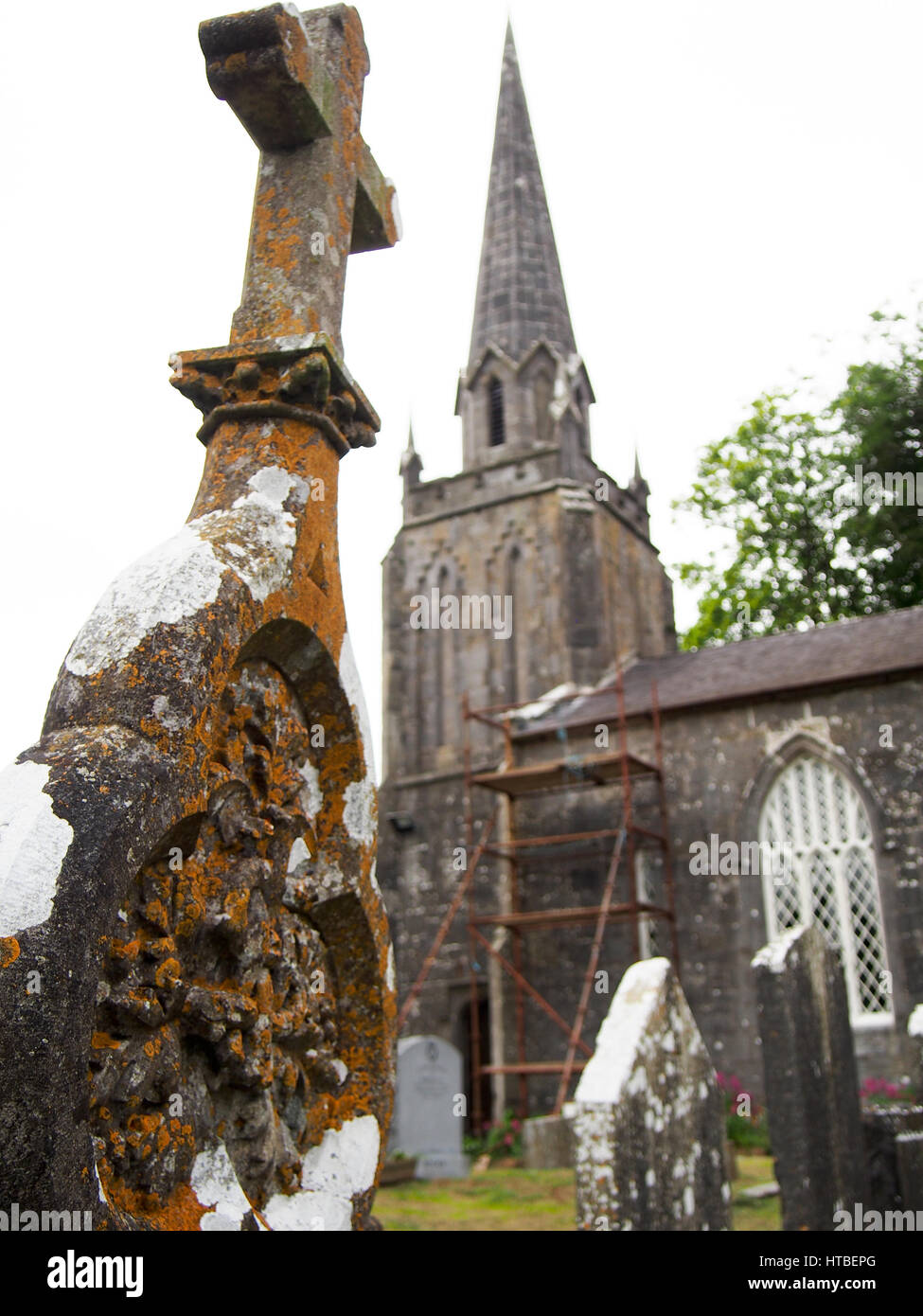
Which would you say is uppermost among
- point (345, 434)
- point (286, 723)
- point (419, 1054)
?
point (345, 434)

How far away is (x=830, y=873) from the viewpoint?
16.8 m

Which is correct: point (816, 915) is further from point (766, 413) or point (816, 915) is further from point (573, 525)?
point (766, 413)

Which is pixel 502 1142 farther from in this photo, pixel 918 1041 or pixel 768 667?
pixel 918 1041

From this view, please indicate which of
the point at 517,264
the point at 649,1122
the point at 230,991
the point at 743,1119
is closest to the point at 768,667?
the point at 743,1119

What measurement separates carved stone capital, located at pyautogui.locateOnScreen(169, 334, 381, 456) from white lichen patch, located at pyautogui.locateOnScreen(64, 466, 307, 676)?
0.69ft

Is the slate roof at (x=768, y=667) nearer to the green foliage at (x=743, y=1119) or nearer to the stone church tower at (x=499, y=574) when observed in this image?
the stone church tower at (x=499, y=574)

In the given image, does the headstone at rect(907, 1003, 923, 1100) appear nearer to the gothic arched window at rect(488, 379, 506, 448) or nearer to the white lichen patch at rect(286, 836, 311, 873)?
the white lichen patch at rect(286, 836, 311, 873)

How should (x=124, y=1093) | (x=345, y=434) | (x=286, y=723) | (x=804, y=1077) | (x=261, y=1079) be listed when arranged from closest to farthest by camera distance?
(x=124, y=1093) → (x=261, y=1079) → (x=286, y=723) → (x=345, y=434) → (x=804, y=1077)

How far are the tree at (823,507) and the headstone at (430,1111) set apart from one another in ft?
49.5

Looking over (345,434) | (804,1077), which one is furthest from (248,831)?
(804,1077)

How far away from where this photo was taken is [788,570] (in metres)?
28.1

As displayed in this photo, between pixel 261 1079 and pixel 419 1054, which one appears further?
pixel 419 1054

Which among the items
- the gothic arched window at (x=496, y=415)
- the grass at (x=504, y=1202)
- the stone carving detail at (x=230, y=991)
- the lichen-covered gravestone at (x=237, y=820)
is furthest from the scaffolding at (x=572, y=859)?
the stone carving detail at (x=230, y=991)
